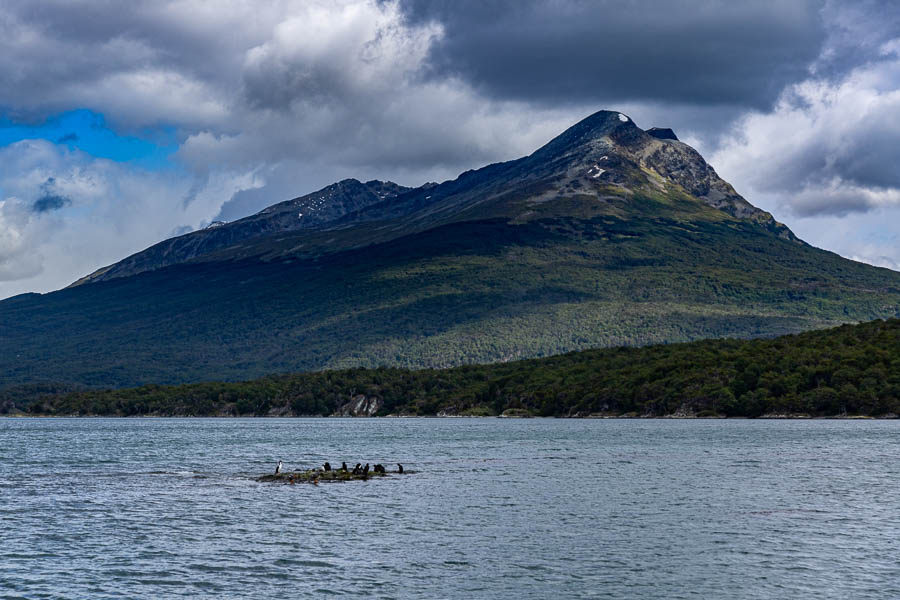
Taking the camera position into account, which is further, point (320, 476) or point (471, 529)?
point (320, 476)

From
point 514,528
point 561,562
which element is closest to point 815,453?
point 514,528

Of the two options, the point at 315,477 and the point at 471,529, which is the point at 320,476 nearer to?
the point at 315,477

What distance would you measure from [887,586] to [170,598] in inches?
1237

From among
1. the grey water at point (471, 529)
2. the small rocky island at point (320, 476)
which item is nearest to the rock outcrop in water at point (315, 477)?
the small rocky island at point (320, 476)

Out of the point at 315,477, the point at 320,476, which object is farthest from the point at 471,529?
the point at 320,476

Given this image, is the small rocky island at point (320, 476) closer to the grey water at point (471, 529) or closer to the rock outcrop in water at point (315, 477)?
the rock outcrop in water at point (315, 477)

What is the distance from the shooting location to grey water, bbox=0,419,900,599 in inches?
1794

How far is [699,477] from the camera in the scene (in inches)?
3568

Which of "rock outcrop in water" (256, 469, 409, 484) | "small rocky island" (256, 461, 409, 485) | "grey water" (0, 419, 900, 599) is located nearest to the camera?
"grey water" (0, 419, 900, 599)

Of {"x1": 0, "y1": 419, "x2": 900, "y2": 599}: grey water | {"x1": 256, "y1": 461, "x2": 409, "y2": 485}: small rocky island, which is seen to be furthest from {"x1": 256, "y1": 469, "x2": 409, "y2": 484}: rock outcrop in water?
{"x1": 0, "y1": 419, "x2": 900, "y2": 599}: grey water

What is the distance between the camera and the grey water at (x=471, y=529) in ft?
149

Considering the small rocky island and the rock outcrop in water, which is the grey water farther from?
the small rocky island

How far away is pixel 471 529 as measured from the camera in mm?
61156

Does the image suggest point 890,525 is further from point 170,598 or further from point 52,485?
point 52,485
